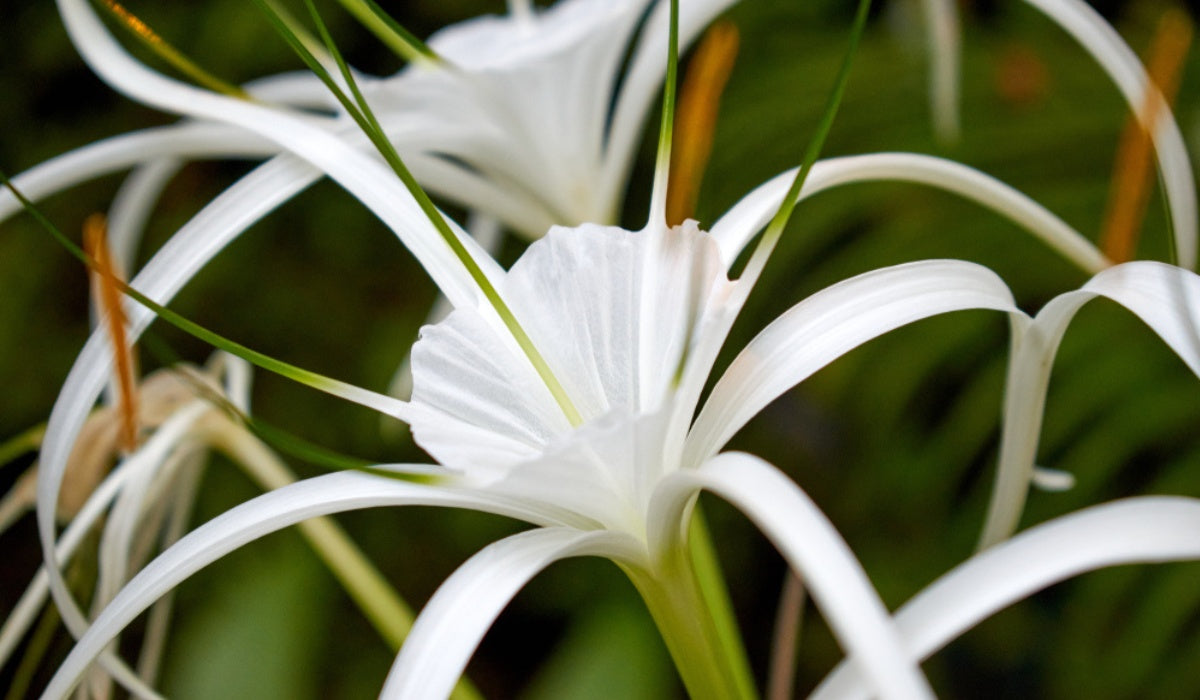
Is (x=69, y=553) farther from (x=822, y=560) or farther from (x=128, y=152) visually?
(x=822, y=560)

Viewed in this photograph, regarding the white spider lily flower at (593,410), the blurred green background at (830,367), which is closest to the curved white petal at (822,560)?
the white spider lily flower at (593,410)

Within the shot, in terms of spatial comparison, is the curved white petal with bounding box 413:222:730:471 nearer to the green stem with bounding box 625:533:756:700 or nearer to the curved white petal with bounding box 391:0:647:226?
the green stem with bounding box 625:533:756:700

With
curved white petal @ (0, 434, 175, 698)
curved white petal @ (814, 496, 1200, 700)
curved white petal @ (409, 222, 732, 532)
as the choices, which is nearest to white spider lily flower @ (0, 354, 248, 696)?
curved white petal @ (0, 434, 175, 698)

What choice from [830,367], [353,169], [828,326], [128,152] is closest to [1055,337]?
[828,326]

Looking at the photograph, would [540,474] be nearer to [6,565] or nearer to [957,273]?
[957,273]

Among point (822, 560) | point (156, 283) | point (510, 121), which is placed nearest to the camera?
point (822, 560)

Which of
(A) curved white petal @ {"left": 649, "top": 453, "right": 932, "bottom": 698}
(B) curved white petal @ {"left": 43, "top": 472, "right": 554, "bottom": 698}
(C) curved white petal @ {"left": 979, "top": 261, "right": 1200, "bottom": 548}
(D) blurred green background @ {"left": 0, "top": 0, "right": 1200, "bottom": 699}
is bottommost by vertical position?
(A) curved white petal @ {"left": 649, "top": 453, "right": 932, "bottom": 698}

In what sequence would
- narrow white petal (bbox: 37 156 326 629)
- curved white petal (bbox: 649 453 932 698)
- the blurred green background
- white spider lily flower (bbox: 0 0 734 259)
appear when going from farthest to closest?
the blurred green background
white spider lily flower (bbox: 0 0 734 259)
narrow white petal (bbox: 37 156 326 629)
curved white petal (bbox: 649 453 932 698)

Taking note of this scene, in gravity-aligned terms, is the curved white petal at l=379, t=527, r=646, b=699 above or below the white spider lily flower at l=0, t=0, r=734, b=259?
below
